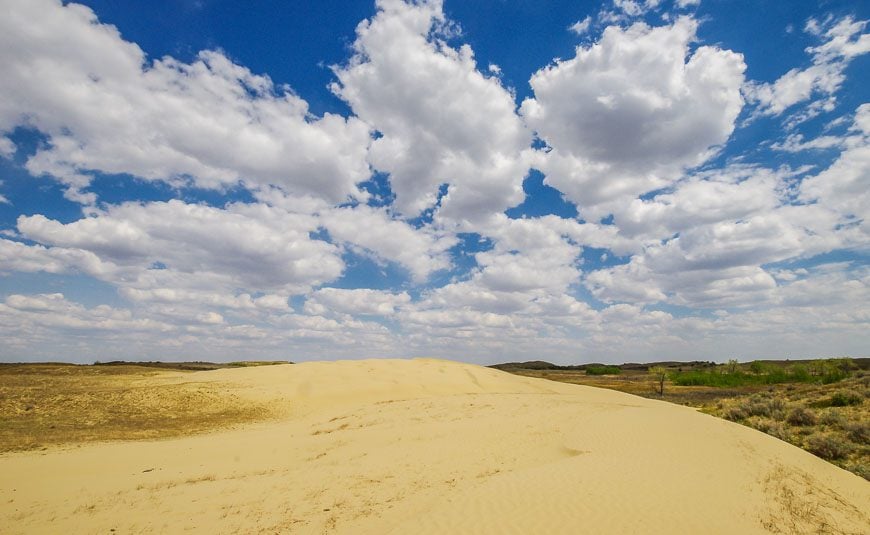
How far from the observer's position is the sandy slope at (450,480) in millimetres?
7965

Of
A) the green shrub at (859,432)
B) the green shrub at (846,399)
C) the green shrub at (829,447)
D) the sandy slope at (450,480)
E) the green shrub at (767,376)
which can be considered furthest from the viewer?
the green shrub at (767,376)

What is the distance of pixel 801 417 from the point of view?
20.2 m

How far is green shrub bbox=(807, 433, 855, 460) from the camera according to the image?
49.6 feet

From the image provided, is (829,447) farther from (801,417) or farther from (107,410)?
(107,410)

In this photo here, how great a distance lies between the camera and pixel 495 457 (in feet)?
39.0

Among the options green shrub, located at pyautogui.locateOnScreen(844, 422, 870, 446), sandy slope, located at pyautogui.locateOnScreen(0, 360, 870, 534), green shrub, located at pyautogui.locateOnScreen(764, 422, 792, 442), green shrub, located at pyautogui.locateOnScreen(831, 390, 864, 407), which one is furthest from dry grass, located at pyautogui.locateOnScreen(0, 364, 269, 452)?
green shrub, located at pyautogui.locateOnScreen(831, 390, 864, 407)

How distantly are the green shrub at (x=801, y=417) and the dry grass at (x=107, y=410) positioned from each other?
80.4 feet

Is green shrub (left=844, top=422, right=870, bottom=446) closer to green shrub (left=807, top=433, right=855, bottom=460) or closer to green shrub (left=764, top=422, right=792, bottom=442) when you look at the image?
green shrub (left=807, top=433, right=855, bottom=460)

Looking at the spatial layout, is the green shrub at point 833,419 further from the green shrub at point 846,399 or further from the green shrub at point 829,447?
the green shrub at point 846,399

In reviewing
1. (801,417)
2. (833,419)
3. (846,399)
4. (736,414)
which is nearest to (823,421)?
(833,419)

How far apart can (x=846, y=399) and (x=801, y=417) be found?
4.73 m

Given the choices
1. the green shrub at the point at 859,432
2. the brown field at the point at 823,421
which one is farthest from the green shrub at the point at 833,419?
the green shrub at the point at 859,432

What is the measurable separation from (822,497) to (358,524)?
9.78 metres

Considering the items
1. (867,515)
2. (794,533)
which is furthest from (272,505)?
(867,515)
